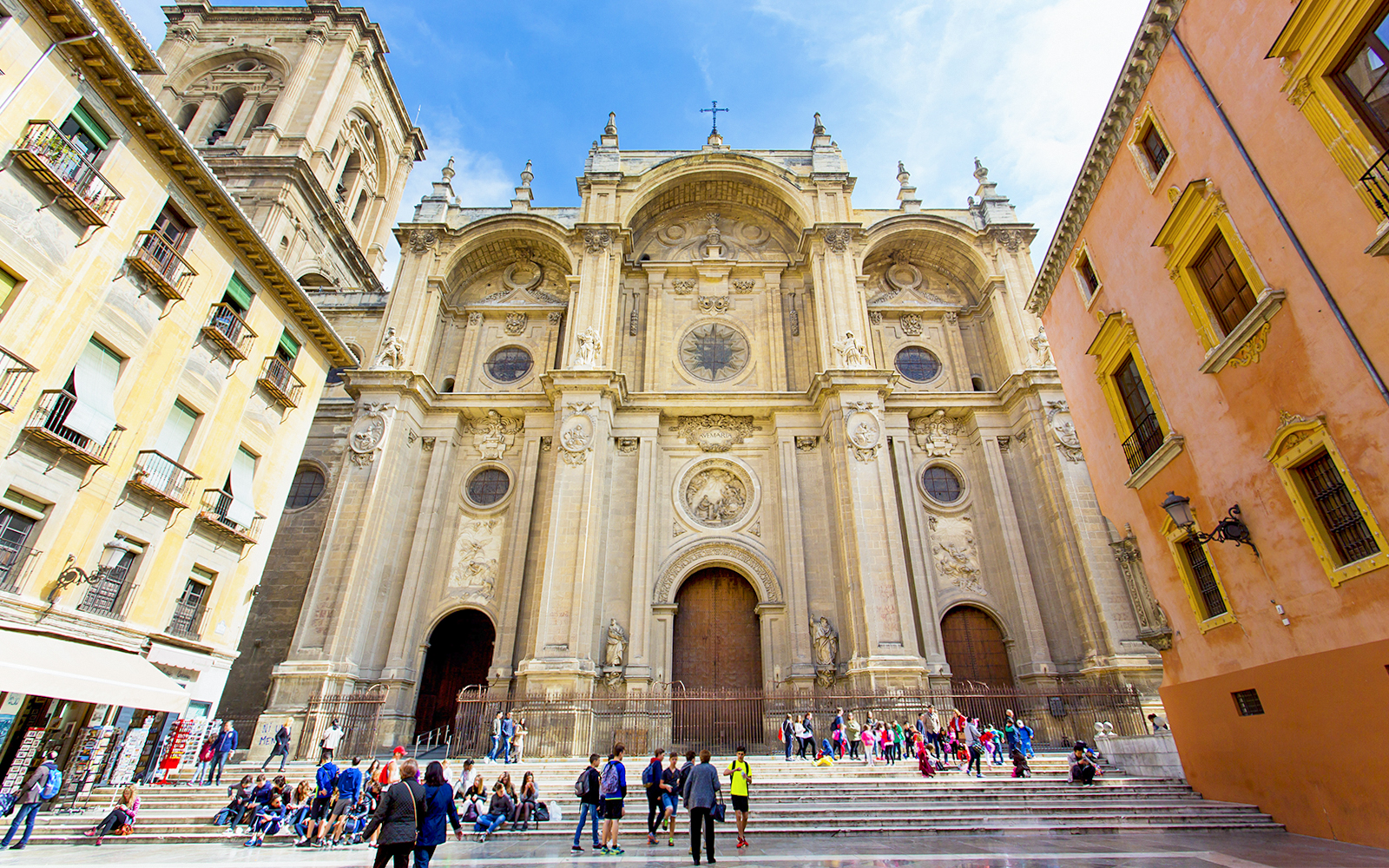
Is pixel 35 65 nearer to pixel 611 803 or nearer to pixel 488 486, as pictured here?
pixel 488 486

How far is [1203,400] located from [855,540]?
9.88 m

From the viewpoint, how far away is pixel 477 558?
810 inches

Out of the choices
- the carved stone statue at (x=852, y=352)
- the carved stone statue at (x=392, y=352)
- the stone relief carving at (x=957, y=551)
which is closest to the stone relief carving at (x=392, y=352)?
the carved stone statue at (x=392, y=352)

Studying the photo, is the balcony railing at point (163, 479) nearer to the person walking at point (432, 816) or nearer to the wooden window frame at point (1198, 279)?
the person walking at point (432, 816)

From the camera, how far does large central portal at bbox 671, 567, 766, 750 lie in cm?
1780

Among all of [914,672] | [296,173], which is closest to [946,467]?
[914,672]

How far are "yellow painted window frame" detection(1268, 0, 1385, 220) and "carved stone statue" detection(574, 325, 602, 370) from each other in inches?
669

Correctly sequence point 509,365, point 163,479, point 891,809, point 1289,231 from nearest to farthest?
point 1289,231 < point 891,809 < point 163,479 < point 509,365

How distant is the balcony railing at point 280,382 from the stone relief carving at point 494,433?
5.86 m

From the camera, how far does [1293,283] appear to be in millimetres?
7941

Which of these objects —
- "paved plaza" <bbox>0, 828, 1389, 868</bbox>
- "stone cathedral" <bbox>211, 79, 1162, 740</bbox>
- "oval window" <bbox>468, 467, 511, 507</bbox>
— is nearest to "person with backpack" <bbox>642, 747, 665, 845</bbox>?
"paved plaza" <bbox>0, 828, 1389, 868</bbox>

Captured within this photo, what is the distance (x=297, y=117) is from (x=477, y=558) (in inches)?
940

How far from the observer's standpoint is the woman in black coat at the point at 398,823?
207 inches

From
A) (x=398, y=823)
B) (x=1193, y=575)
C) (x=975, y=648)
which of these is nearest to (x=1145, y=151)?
(x=1193, y=575)
